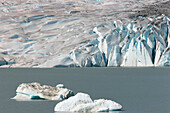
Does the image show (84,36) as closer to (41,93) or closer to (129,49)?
(129,49)

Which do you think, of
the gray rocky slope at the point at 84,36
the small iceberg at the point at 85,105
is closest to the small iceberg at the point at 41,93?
the small iceberg at the point at 85,105

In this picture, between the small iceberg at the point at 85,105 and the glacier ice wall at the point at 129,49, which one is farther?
the glacier ice wall at the point at 129,49

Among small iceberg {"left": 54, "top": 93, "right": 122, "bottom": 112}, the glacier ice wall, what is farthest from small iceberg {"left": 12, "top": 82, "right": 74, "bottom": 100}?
the glacier ice wall

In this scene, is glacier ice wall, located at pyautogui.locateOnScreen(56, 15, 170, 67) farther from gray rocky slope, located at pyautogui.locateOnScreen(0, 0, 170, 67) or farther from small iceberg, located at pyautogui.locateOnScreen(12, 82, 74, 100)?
small iceberg, located at pyautogui.locateOnScreen(12, 82, 74, 100)

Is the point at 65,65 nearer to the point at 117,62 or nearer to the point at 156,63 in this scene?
the point at 117,62

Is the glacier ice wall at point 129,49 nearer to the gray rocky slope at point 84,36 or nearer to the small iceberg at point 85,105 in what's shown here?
the gray rocky slope at point 84,36

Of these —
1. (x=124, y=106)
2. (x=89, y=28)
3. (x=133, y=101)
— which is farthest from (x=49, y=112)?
(x=89, y=28)
